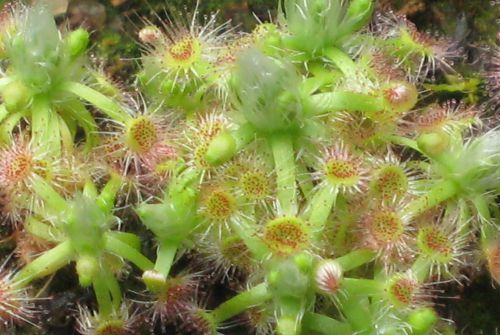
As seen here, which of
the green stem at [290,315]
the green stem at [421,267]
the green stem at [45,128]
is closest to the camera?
the green stem at [290,315]

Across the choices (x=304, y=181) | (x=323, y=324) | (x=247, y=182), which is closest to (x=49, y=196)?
(x=247, y=182)

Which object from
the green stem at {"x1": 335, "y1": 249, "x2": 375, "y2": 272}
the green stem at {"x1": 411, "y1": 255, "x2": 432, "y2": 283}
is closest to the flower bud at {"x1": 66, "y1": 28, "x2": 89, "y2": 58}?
the green stem at {"x1": 335, "y1": 249, "x2": 375, "y2": 272}

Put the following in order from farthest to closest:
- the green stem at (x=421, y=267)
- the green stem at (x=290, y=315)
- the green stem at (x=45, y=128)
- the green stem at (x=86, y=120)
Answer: the green stem at (x=86, y=120), the green stem at (x=45, y=128), the green stem at (x=421, y=267), the green stem at (x=290, y=315)

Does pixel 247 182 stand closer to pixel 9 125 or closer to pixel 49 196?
pixel 49 196

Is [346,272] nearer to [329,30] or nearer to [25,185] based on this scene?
[329,30]

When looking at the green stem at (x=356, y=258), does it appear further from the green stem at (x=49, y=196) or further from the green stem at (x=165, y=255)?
the green stem at (x=49, y=196)

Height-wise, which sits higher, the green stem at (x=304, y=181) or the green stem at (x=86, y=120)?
the green stem at (x=86, y=120)

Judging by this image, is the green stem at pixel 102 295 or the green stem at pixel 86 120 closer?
the green stem at pixel 102 295

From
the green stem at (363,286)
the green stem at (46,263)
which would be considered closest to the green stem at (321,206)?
the green stem at (363,286)

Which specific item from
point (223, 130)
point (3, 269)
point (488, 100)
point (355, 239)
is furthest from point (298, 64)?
point (3, 269)
